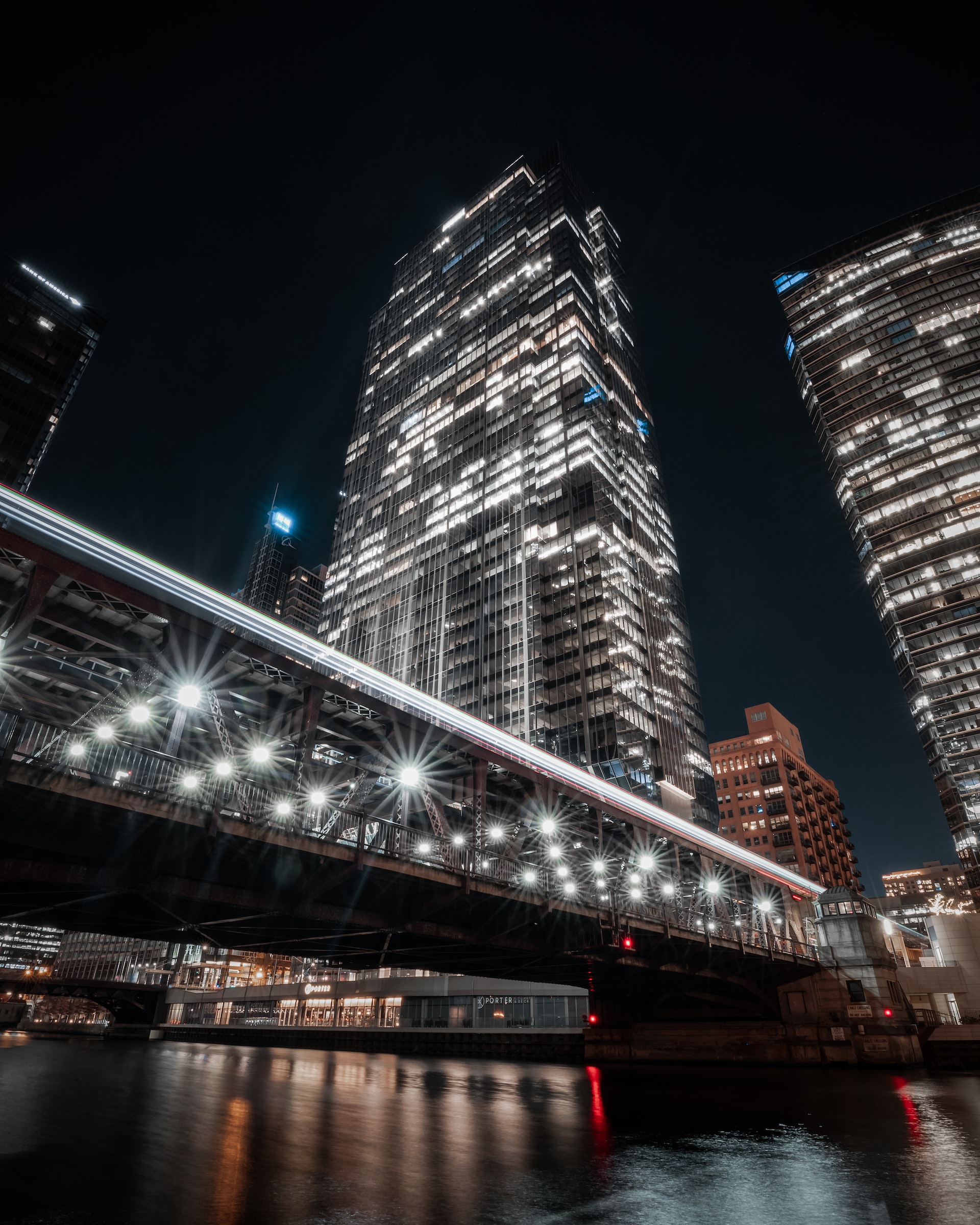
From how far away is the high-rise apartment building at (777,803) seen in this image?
138m

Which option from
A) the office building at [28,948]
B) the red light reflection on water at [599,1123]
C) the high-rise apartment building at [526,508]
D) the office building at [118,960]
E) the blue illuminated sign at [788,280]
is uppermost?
the blue illuminated sign at [788,280]

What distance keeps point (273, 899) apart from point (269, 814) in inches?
173

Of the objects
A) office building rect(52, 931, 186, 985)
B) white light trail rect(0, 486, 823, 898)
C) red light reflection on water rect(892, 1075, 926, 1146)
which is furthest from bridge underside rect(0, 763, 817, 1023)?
office building rect(52, 931, 186, 985)

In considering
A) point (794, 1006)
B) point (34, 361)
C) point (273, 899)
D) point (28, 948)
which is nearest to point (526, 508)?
point (794, 1006)

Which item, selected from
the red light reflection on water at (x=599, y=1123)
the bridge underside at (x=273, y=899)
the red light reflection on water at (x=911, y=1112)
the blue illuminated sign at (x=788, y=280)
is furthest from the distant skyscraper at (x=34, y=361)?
the blue illuminated sign at (x=788, y=280)

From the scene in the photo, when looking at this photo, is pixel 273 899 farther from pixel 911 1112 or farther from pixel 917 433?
pixel 917 433

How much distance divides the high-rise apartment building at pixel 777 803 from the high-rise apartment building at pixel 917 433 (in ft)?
108

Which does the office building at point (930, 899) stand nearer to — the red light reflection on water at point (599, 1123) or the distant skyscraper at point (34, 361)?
the red light reflection on water at point (599, 1123)

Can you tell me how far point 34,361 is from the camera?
121m

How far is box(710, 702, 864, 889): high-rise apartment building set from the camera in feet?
454

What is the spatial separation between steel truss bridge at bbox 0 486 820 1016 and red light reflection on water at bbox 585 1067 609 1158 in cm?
583

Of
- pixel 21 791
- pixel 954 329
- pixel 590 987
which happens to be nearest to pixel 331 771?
pixel 21 791

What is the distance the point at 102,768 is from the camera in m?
18.6

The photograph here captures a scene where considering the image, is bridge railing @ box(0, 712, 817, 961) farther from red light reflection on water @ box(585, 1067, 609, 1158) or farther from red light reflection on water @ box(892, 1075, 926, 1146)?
red light reflection on water @ box(892, 1075, 926, 1146)
